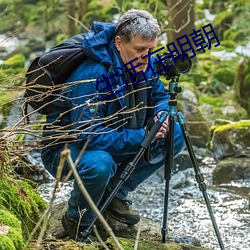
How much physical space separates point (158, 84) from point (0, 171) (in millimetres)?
1177

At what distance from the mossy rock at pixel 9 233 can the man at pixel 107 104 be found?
0.63 m

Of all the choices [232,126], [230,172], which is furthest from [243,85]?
[230,172]

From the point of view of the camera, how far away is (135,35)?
10.4 ft

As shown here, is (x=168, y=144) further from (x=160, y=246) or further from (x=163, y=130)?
(x=160, y=246)

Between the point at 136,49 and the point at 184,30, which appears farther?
the point at 184,30

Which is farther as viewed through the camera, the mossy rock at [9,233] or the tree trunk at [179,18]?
the tree trunk at [179,18]

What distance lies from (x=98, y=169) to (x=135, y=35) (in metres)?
0.76

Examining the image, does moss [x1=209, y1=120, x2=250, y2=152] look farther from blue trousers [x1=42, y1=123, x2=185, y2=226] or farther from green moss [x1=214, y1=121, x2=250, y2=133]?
blue trousers [x1=42, y1=123, x2=185, y2=226]

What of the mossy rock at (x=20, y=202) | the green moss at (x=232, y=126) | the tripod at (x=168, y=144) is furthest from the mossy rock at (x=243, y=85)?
the mossy rock at (x=20, y=202)

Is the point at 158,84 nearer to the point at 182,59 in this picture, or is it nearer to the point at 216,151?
the point at 182,59

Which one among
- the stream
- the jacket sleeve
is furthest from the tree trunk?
the jacket sleeve

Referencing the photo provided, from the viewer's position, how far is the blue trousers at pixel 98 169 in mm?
3082

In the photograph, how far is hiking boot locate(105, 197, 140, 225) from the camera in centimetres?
358

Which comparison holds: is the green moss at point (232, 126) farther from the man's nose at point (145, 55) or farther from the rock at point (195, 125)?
the man's nose at point (145, 55)
